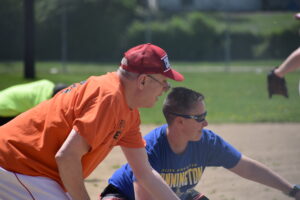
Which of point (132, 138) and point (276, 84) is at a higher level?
point (132, 138)

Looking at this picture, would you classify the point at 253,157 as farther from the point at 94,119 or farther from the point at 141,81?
the point at 94,119

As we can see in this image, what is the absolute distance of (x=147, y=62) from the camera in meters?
2.61

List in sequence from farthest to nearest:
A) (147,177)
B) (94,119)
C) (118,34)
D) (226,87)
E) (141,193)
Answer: (118,34) < (226,87) < (141,193) < (147,177) < (94,119)

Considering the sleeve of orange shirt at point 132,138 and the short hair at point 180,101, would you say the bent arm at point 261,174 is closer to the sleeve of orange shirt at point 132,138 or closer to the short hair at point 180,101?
the short hair at point 180,101

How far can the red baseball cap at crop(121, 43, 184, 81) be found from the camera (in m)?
2.60

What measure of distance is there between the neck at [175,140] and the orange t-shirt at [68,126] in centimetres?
65

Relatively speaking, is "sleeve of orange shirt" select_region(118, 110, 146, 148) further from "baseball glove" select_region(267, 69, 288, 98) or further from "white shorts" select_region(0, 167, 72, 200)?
"baseball glove" select_region(267, 69, 288, 98)

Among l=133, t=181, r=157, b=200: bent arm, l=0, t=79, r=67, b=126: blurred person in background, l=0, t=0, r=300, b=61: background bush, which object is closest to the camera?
l=133, t=181, r=157, b=200: bent arm

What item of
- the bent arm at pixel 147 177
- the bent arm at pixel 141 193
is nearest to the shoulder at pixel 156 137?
the bent arm at pixel 141 193

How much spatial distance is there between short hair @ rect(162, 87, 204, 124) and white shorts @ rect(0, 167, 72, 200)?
976 mm

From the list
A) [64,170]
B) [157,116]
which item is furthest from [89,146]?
[157,116]

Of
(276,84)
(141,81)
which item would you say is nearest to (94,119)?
(141,81)

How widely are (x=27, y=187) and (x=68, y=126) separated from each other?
15.6 inches

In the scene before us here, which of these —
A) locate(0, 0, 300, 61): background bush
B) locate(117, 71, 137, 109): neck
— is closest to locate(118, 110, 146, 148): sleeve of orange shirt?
locate(117, 71, 137, 109): neck
